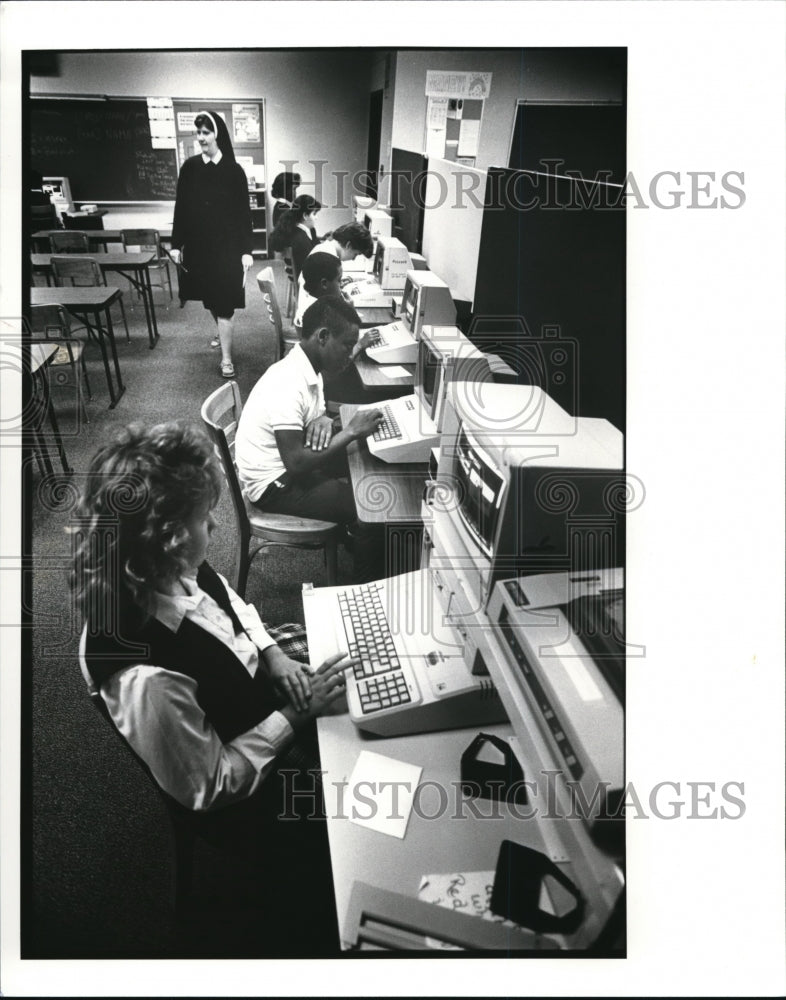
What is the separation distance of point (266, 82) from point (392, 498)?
0.96 meters

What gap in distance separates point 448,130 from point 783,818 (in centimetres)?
182

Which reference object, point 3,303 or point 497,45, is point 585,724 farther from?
point 3,303

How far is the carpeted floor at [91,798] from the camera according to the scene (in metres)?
1.50

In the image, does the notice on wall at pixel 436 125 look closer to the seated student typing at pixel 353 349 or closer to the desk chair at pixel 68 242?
the seated student typing at pixel 353 349

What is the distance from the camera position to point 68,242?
1518mm

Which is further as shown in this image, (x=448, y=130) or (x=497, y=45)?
(x=448, y=130)

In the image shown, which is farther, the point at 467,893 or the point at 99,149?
the point at 99,149

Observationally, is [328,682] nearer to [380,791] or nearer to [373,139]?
[380,791]

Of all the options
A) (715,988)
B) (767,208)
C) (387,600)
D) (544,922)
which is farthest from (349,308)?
(715,988)

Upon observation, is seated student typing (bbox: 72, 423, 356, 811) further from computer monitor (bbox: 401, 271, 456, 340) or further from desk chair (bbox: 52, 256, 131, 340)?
computer monitor (bbox: 401, 271, 456, 340)

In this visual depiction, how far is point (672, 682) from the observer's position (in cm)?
156

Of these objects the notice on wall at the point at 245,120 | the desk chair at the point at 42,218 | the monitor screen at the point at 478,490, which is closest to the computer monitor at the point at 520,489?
the monitor screen at the point at 478,490

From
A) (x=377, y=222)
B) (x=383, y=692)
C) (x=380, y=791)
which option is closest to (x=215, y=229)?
(x=377, y=222)

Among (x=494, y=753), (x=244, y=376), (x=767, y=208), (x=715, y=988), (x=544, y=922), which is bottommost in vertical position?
(x=715, y=988)
